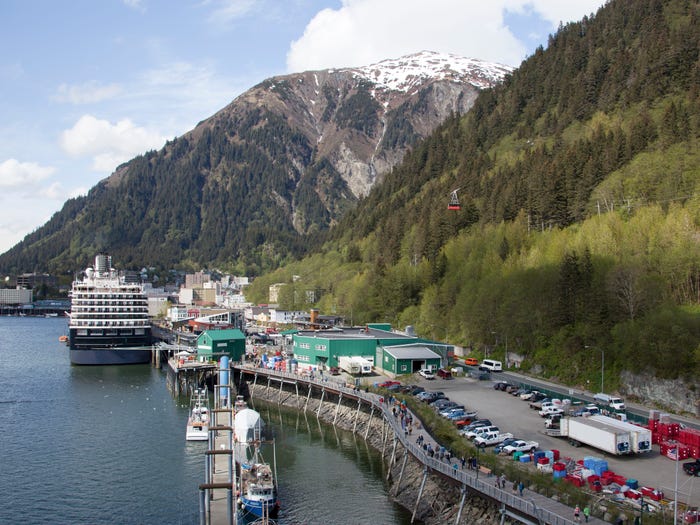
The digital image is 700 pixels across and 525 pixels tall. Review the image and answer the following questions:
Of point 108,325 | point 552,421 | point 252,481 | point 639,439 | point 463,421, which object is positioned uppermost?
point 108,325

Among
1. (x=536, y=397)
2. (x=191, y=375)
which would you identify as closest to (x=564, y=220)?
(x=536, y=397)

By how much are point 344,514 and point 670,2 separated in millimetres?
101575

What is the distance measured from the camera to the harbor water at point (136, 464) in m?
33.4

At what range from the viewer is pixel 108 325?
88375 millimetres

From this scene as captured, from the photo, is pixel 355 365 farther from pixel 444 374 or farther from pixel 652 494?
pixel 652 494

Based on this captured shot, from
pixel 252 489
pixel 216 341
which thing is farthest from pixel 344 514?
pixel 216 341

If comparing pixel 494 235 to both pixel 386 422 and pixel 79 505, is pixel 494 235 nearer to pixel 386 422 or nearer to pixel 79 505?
pixel 386 422

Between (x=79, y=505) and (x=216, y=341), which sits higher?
(x=216, y=341)

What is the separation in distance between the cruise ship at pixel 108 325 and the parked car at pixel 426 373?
147ft

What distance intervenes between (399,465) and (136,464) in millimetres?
16664

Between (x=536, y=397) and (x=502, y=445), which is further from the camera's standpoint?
(x=536, y=397)

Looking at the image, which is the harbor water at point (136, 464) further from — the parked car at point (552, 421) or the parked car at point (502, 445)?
the parked car at point (552, 421)

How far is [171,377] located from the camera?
243ft

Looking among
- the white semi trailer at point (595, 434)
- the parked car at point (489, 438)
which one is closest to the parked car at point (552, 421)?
the white semi trailer at point (595, 434)
